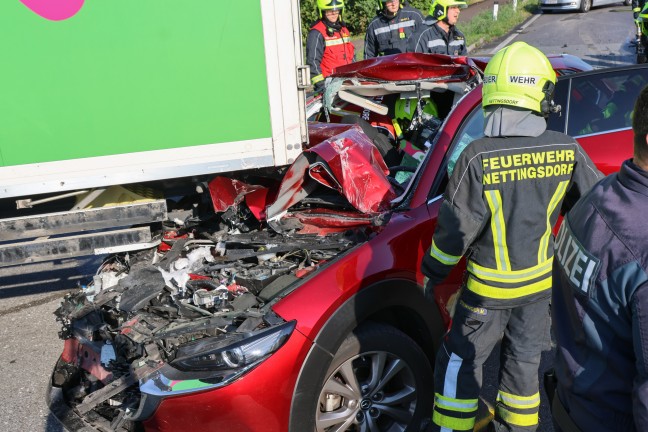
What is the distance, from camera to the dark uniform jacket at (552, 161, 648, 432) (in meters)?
1.59

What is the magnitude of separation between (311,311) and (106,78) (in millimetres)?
1763

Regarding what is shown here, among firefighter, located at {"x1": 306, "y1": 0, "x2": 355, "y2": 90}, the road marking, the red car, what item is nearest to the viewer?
the red car

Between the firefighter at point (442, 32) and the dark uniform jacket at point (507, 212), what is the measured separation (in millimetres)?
5019

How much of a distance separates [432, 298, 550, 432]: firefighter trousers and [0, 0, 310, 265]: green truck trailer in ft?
5.23

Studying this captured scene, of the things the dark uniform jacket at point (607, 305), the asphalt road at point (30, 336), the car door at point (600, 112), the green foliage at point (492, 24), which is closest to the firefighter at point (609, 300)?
the dark uniform jacket at point (607, 305)

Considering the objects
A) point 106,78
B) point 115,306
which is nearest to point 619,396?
point 115,306

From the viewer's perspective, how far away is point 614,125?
13.3 ft

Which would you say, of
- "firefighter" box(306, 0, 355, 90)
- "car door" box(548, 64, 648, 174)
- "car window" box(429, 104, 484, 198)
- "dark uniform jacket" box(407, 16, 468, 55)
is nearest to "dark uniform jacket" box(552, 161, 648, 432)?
"car window" box(429, 104, 484, 198)

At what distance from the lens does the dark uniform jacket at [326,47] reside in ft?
26.6

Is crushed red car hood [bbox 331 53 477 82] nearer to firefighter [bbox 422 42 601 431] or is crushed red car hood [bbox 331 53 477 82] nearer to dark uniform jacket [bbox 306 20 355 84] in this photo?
firefighter [bbox 422 42 601 431]

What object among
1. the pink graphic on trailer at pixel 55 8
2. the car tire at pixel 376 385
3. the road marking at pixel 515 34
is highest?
the pink graphic on trailer at pixel 55 8

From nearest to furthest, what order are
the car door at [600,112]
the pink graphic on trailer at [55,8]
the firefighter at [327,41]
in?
the pink graphic on trailer at [55,8] → the car door at [600,112] → the firefighter at [327,41]

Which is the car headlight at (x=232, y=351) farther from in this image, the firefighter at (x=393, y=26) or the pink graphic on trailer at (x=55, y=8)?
the firefighter at (x=393, y=26)

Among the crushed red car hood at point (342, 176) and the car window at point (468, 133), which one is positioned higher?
the car window at point (468, 133)
